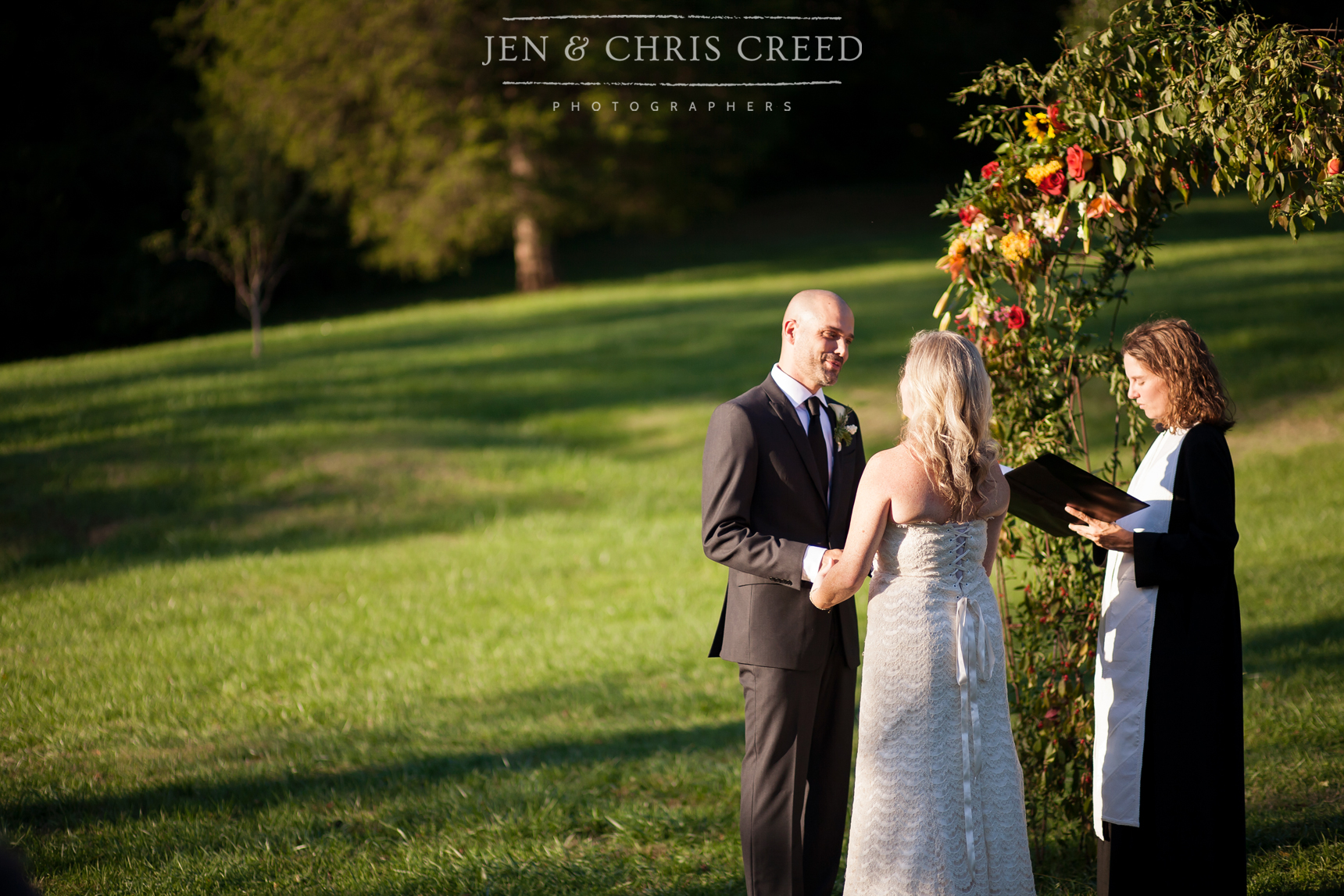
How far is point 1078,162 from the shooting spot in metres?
4.32

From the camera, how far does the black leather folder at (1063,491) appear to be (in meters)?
3.70

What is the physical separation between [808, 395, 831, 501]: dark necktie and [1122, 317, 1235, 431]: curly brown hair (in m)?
1.16

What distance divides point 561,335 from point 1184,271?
47.6 ft

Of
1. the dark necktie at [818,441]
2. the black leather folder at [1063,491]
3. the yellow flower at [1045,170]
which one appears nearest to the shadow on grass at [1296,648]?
the black leather folder at [1063,491]

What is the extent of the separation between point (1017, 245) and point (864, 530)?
1707 mm

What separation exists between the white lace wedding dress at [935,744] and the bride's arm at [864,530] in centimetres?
12

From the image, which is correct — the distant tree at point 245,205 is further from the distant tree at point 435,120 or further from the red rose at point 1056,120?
the red rose at point 1056,120

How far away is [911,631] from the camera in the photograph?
3.62 meters

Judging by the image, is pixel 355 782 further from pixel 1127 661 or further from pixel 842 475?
pixel 1127 661

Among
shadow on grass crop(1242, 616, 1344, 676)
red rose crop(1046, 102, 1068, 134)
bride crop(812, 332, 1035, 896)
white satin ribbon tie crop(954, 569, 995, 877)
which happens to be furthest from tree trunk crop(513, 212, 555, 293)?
white satin ribbon tie crop(954, 569, 995, 877)

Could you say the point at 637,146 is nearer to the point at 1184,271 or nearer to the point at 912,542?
the point at 1184,271

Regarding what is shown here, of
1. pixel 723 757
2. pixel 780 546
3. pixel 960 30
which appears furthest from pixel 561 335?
pixel 960 30

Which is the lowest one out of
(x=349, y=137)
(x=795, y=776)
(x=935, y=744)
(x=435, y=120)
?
(x=795, y=776)

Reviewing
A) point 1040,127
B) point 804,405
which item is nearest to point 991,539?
point 804,405
